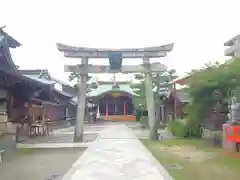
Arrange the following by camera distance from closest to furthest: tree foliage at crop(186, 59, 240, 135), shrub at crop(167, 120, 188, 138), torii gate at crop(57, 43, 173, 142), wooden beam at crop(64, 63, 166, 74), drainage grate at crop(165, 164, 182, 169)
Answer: drainage grate at crop(165, 164, 182, 169) → tree foliage at crop(186, 59, 240, 135) → shrub at crop(167, 120, 188, 138) → torii gate at crop(57, 43, 173, 142) → wooden beam at crop(64, 63, 166, 74)

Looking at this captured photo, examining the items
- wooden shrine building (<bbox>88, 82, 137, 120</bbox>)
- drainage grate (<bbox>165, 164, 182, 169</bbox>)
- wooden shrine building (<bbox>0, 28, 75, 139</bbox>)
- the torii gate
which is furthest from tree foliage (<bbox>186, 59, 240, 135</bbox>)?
wooden shrine building (<bbox>88, 82, 137, 120</bbox>)

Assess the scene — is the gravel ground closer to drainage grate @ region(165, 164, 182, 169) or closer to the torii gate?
drainage grate @ region(165, 164, 182, 169)

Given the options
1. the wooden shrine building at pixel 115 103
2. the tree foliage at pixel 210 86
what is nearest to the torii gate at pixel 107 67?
the tree foliage at pixel 210 86

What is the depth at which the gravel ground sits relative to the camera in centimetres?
816

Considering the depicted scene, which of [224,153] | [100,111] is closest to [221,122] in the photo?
[224,153]

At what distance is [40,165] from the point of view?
9.81 m

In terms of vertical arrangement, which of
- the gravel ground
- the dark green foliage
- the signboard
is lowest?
the gravel ground

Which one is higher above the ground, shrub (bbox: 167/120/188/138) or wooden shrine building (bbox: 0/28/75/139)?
wooden shrine building (bbox: 0/28/75/139)

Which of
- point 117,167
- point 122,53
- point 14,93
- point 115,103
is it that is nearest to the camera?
point 117,167

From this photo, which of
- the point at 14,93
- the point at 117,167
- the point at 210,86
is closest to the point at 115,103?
the point at 14,93

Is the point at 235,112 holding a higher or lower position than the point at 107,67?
lower

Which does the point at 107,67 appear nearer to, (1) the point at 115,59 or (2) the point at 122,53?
(1) the point at 115,59

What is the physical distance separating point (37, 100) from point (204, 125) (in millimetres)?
11131

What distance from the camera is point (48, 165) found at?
9.77 meters
